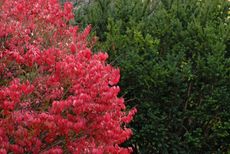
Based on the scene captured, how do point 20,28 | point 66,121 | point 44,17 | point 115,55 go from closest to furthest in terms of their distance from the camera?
1. point 66,121
2. point 20,28
3. point 44,17
4. point 115,55

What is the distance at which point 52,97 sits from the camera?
16.9ft

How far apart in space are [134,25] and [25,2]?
5.91 feet

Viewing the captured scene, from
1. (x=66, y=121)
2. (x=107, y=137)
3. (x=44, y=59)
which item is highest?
Result: (x=44, y=59)

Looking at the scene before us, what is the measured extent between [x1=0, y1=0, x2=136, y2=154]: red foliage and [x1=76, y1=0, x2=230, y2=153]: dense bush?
65.5 inches

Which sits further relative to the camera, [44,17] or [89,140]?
[44,17]

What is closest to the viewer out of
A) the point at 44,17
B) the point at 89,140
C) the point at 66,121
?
the point at 66,121

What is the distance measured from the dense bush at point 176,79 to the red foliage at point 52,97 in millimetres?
1664

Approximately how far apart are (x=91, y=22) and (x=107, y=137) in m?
3.14

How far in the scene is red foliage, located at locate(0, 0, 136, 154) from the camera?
4.82 metres

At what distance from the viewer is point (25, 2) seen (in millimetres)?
6719

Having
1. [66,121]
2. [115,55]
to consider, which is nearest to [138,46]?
[115,55]

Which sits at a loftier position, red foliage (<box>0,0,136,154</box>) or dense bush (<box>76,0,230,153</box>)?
red foliage (<box>0,0,136,154</box>)

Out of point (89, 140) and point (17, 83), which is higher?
point (17, 83)

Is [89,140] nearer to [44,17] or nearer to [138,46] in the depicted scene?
[44,17]
